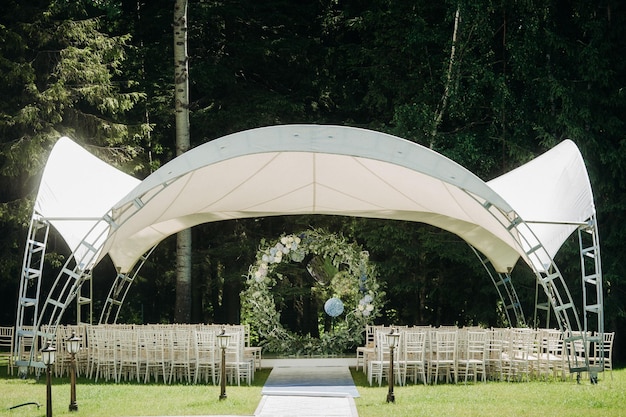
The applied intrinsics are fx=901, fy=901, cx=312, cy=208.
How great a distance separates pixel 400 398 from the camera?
12086 millimetres

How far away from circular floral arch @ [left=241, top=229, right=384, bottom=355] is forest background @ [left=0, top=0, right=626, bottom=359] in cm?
347

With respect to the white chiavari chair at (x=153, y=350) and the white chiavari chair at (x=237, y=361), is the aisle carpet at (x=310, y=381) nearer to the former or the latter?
the white chiavari chair at (x=237, y=361)

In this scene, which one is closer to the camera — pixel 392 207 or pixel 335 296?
pixel 392 207

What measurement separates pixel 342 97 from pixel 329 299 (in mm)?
7635

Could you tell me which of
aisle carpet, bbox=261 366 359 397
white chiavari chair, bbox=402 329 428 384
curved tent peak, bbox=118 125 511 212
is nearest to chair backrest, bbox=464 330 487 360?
white chiavari chair, bbox=402 329 428 384

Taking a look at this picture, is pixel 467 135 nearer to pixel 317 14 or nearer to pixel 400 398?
pixel 317 14

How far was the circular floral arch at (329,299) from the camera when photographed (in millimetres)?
18422

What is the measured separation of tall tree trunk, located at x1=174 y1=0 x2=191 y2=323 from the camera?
20.1 metres

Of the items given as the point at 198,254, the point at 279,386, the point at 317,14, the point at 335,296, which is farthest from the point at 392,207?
the point at 317,14

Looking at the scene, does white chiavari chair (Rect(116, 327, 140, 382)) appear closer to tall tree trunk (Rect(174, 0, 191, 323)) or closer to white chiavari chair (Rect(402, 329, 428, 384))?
white chiavari chair (Rect(402, 329, 428, 384))

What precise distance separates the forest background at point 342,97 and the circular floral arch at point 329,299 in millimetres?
3472

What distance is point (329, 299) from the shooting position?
1888 centimetres

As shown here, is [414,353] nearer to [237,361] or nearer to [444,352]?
[444,352]

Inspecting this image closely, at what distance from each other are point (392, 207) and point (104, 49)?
9.36 meters
